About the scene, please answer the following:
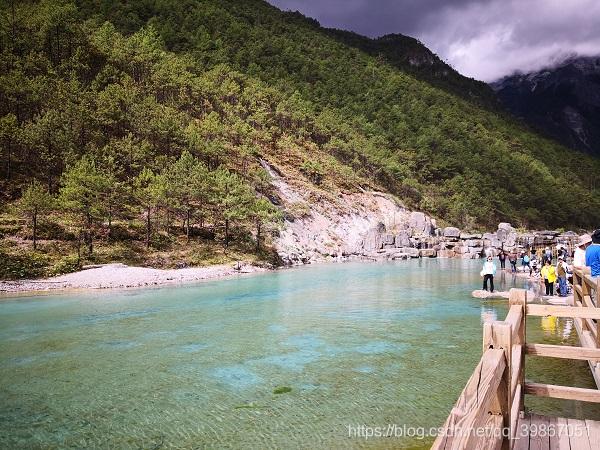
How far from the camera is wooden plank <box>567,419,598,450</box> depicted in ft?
13.8

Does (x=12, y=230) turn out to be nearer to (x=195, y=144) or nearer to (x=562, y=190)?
(x=195, y=144)

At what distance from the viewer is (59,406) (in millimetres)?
7941

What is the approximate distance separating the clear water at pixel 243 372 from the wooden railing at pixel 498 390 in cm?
262

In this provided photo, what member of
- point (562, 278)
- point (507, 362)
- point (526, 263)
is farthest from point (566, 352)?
point (526, 263)

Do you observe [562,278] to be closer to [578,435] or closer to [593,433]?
[593,433]

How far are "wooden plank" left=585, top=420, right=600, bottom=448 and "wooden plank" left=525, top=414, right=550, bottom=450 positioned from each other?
0.42m

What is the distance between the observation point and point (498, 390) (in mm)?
3207

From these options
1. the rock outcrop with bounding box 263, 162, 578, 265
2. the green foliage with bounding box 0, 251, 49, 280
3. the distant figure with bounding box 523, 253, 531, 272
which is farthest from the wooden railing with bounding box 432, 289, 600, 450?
the rock outcrop with bounding box 263, 162, 578, 265

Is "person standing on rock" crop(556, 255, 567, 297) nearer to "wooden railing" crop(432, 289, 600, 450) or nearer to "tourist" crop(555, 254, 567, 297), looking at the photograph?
"tourist" crop(555, 254, 567, 297)

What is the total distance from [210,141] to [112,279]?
114 feet

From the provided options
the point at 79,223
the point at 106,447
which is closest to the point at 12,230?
the point at 79,223

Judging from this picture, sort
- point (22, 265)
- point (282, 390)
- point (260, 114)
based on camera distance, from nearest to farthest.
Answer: point (282, 390), point (22, 265), point (260, 114)

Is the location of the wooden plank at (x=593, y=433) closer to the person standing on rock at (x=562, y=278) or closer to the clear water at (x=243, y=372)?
the clear water at (x=243, y=372)

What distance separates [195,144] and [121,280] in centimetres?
3056
